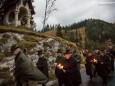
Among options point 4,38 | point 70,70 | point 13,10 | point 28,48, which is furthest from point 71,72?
point 13,10

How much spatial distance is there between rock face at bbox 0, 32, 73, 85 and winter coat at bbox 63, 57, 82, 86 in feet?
21.6

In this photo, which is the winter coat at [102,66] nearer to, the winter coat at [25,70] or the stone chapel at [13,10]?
the winter coat at [25,70]

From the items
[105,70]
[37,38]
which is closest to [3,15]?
[37,38]

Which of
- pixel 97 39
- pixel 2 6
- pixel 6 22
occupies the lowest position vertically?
pixel 97 39

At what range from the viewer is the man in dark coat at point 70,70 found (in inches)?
409

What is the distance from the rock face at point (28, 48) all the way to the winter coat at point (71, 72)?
6.59m

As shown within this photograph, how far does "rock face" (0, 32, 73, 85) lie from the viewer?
1718cm

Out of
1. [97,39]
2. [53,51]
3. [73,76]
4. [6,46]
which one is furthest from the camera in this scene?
[97,39]

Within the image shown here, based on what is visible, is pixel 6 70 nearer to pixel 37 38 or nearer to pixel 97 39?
pixel 37 38

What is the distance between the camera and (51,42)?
77.6ft

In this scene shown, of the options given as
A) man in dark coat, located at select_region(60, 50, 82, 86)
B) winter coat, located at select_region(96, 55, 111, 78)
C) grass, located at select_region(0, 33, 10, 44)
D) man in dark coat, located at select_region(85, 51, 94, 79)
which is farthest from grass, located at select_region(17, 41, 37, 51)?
man in dark coat, located at select_region(60, 50, 82, 86)

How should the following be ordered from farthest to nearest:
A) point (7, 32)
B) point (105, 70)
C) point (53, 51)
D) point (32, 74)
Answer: point (53, 51) < point (7, 32) < point (105, 70) < point (32, 74)

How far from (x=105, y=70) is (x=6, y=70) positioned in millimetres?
6378

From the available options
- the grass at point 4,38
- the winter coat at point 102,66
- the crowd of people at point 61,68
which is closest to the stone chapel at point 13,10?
the grass at point 4,38
